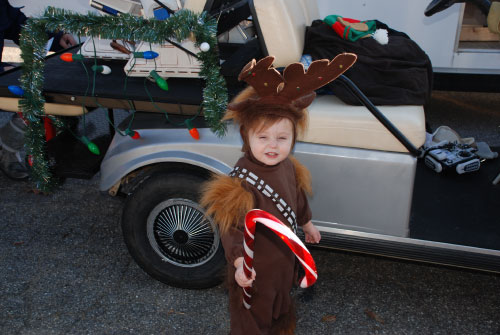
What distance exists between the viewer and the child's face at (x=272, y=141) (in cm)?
195

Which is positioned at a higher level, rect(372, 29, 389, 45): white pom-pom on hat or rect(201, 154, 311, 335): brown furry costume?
rect(372, 29, 389, 45): white pom-pom on hat

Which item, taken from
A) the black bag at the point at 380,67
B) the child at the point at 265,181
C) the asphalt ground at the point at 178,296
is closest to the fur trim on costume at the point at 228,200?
the child at the point at 265,181

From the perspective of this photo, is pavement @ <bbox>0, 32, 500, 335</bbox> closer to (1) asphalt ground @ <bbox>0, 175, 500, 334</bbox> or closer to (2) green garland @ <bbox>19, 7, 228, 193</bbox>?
(1) asphalt ground @ <bbox>0, 175, 500, 334</bbox>

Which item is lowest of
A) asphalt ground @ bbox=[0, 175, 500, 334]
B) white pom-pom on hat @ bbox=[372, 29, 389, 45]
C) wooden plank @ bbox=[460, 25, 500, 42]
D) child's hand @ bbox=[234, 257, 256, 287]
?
asphalt ground @ bbox=[0, 175, 500, 334]

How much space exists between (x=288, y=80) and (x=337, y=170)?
32.9 inches

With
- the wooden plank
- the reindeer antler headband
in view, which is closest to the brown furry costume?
the reindeer antler headband

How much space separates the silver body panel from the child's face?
2.09 feet

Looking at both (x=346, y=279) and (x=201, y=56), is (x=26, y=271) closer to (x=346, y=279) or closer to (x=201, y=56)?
(x=201, y=56)

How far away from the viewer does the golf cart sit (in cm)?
255

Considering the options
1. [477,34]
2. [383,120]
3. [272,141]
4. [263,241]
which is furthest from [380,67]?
[477,34]

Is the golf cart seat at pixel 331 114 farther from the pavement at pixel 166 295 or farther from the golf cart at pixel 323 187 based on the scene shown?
the pavement at pixel 166 295

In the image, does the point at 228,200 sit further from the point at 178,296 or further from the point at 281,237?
the point at 178,296

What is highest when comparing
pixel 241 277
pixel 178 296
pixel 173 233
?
pixel 241 277

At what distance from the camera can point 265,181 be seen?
6.63ft
